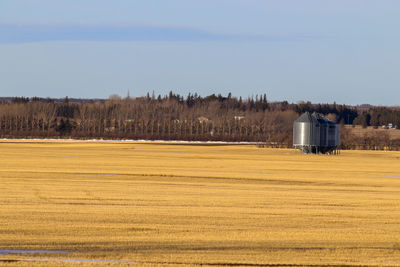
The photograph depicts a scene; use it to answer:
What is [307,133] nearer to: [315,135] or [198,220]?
[315,135]

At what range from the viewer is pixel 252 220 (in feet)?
78.7

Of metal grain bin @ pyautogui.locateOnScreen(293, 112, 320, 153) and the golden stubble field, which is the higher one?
metal grain bin @ pyautogui.locateOnScreen(293, 112, 320, 153)

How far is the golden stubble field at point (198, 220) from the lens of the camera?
57.1ft

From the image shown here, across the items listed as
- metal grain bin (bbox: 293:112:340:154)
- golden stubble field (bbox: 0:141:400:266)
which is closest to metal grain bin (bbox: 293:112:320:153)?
metal grain bin (bbox: 293:112:340:154)

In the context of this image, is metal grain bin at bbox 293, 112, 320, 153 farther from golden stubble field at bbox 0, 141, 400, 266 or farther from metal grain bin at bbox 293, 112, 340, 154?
golden stubble field at bbox 0, 141, 400, 266

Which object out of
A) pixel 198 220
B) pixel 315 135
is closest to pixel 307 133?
pixel 315 135

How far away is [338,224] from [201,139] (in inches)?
5576

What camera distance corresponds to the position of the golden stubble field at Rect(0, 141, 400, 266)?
685 inches

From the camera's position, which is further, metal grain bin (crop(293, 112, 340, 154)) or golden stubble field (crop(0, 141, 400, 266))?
metal grain bin (crop(293, 112, 340, 154))

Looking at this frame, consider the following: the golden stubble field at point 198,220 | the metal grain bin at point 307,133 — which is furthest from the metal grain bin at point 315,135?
the golden stubble field at point 198,220

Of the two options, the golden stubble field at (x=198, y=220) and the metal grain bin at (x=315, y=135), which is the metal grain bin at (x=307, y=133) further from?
the golden stubble field at (x=198, y=220)

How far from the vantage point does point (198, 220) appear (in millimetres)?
23641

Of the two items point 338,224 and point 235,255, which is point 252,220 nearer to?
point 338,224

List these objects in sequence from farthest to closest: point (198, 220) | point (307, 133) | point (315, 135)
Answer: point (307, 133)
point (315, 135)
point (198, 220)
